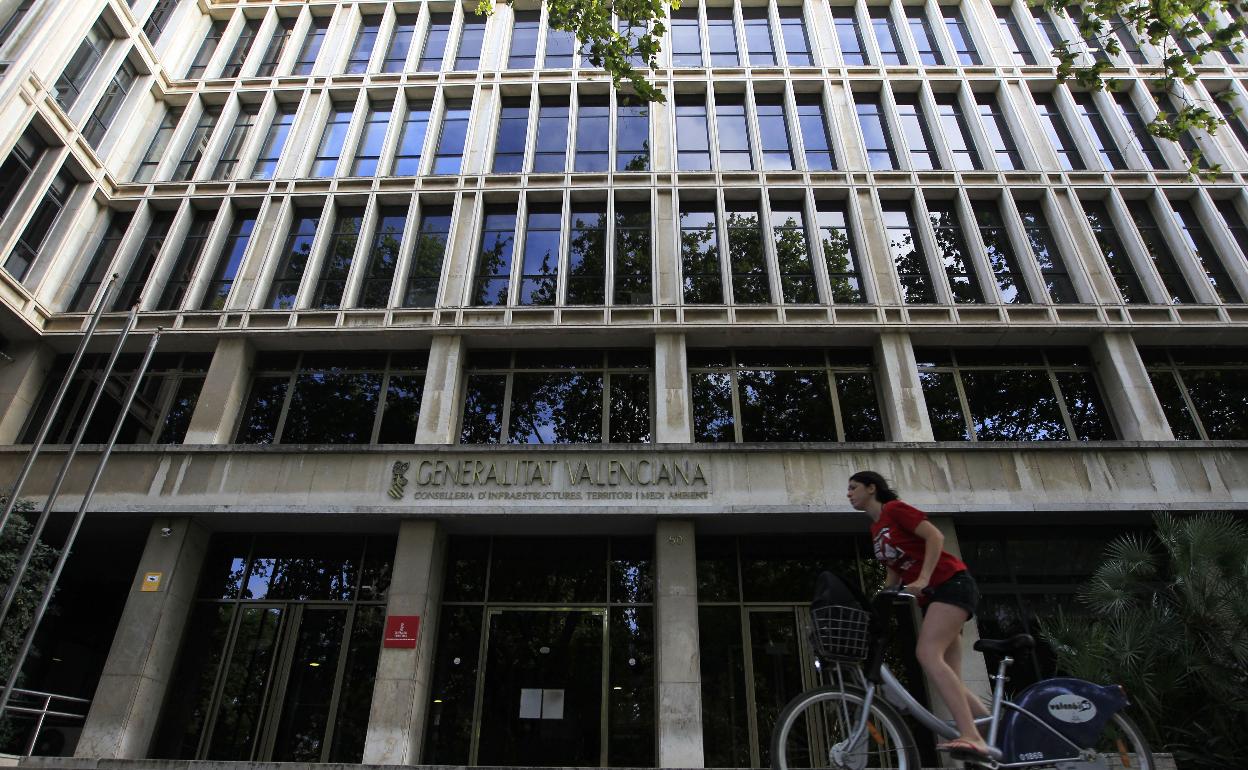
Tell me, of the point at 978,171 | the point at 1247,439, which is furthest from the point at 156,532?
the point at 1247,439

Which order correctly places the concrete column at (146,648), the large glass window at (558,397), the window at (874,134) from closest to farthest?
1. the concrete column at (146,648)
2. the large glass window at (558,397)
3. the window at (874,134)

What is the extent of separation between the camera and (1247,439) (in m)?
15.5

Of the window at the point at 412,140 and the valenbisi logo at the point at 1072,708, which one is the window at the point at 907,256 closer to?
the window at the point at 412,140

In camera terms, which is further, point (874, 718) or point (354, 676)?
point (354, 676)

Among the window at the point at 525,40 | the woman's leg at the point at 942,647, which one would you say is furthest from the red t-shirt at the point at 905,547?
the window at the point at 525,40

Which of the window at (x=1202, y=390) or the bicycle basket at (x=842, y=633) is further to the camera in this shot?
the window at (x=1202, y=390)

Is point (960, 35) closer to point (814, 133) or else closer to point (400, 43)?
point (814, 133)

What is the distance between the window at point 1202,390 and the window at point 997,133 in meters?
5.91

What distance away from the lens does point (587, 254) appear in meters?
18.1

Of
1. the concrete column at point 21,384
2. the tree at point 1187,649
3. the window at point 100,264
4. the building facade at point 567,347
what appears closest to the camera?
the tree at point 1187,649

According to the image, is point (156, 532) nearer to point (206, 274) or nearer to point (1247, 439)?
point (206, 274)

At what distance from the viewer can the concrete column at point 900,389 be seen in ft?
49.4

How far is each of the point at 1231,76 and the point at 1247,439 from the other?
11.1m

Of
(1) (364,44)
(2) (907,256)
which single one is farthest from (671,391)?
(1) (364,44)
